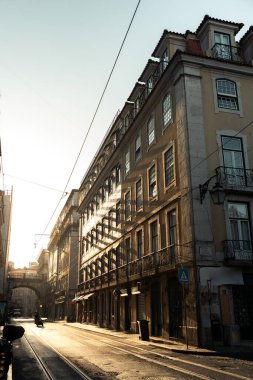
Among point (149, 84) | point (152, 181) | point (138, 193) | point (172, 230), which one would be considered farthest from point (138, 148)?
point (172, 230)

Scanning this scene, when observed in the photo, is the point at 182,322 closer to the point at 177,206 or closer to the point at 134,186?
the point at 177,206

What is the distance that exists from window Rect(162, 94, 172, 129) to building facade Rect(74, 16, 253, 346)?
0.24 ft

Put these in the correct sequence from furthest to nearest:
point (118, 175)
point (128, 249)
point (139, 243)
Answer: point (118, 175), point (128, 249), point (139, 243)

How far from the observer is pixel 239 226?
712 inches

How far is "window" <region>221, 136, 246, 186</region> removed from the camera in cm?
1844

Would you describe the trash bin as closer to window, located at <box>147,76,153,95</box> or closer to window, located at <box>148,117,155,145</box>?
window, located at <box>148,117,155,145</box>

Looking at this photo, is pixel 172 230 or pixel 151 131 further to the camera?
pixel 151 131

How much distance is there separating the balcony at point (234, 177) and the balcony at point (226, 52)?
7212 mm

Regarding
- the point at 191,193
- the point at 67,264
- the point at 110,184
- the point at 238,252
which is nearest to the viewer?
the point at 238,252

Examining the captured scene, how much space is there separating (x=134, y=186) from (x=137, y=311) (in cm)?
893

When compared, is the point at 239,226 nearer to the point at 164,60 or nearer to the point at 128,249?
the point at 128,249

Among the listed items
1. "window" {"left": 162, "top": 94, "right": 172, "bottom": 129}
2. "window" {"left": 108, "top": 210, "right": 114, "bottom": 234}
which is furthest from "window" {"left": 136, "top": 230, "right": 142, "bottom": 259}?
"window" {"left": 162, "top": 94, "right": 172, "bottom": 129}

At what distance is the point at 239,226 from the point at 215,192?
7.98 ft

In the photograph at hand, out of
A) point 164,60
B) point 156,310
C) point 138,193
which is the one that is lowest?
point 156,310
